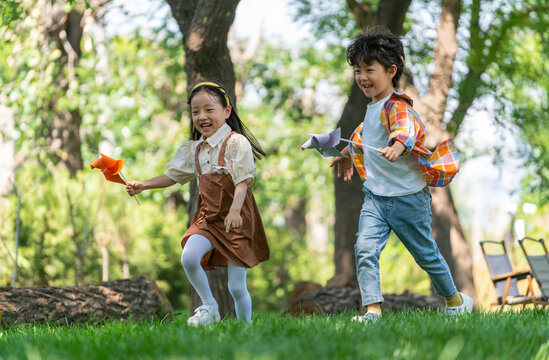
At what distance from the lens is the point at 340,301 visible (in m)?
7.34

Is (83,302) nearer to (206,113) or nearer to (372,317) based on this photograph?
(206,113)

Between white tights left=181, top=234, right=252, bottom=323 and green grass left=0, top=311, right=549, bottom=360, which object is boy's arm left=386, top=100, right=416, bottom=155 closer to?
green grass left=0, top=311, right=549, bottom=360

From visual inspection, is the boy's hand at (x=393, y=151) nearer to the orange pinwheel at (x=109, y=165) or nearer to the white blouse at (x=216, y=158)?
the white blouse at (x=216, y=158)

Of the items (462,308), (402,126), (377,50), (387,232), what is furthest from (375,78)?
(462,308)

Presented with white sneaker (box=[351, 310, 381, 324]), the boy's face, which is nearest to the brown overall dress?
white sneaker (box=[351, 310, 381, 324])

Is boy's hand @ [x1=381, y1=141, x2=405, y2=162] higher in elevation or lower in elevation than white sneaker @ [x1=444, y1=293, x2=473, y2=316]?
higher

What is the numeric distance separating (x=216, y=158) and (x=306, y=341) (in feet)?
5.62

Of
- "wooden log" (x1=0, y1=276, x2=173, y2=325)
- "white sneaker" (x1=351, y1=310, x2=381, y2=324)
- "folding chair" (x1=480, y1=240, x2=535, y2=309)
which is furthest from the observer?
"folding chair" (x1=480, y1=240, x2=535, y2=309)

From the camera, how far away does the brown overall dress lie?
438 centimetres

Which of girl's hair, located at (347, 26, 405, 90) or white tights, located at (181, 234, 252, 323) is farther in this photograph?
girl's hair, located at (347, 26, 405, 90)

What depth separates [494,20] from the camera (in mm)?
10242

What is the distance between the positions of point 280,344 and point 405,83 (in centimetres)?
742

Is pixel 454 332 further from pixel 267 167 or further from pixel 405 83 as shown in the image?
pixel 267 167

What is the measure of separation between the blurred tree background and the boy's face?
3713mm
